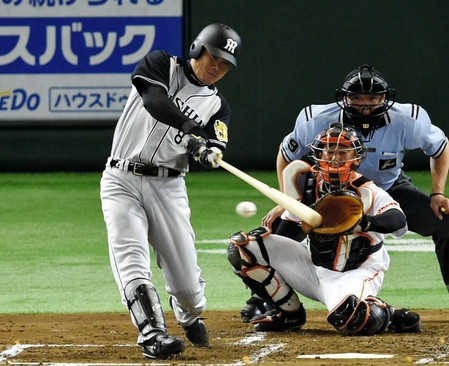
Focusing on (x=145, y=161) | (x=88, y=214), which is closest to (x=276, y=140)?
(x=88, y=214)

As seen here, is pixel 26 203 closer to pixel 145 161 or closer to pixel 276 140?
pixel 276 140

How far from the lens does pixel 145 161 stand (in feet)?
18.3

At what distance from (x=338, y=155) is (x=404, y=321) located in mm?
1015

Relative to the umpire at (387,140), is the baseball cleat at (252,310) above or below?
below

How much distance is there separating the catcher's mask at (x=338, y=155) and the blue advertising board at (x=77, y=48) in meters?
8.66

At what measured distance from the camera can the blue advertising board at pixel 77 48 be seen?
14.6m

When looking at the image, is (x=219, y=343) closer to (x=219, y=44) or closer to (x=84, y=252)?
(x=219, y=44)

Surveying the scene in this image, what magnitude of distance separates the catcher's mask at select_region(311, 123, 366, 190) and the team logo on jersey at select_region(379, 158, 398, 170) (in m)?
0.65

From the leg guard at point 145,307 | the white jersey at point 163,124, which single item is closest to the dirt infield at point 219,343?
the leg guard at point 145,307

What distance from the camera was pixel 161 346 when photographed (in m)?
5.29

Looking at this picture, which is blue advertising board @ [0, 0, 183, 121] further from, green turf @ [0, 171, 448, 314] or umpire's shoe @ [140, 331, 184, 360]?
umpire's shoe @ [140, 331, 184, 360]

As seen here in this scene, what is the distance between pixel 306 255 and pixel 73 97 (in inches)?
347

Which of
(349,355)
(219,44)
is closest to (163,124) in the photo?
(219,44)

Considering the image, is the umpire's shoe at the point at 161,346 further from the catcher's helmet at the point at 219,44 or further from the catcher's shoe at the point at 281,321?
the catcher's helmet at the point at 219,44
